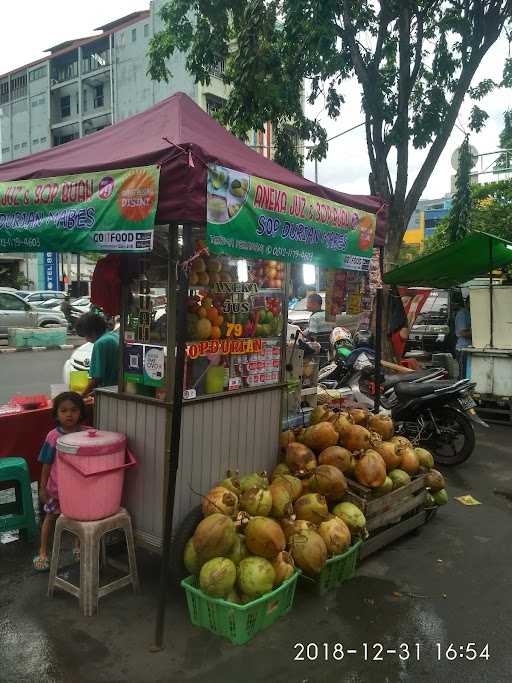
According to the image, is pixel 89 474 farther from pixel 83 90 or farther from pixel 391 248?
pixel 83 90

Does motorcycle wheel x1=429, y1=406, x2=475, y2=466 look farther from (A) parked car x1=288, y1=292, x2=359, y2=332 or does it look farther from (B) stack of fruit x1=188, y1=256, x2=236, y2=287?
(B) stack of fruit x1=188, y1=256, x2=236, y2=287

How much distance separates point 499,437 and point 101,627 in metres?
6.34

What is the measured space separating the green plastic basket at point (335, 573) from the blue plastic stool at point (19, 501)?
215cm

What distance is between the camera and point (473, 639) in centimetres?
315

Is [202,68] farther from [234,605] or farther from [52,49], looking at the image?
[52,49]

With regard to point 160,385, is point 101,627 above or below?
below

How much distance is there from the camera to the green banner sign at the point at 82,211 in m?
2.91

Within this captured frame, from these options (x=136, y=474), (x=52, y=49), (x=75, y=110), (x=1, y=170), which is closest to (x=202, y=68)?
(x=1, y=170)

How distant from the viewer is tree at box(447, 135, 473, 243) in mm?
10227

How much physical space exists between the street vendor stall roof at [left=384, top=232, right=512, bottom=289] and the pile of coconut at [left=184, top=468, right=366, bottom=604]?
478cm

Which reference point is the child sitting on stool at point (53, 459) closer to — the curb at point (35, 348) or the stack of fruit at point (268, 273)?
the stack of fruit at point (268, 273)

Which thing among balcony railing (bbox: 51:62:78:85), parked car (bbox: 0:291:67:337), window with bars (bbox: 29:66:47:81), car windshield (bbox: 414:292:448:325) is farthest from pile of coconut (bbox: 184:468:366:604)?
window with bars (bbox: 29:66:47:81)

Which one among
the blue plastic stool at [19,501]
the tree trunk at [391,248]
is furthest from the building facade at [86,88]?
the blue plastic stool at [19,501]

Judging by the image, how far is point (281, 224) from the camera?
345cm
